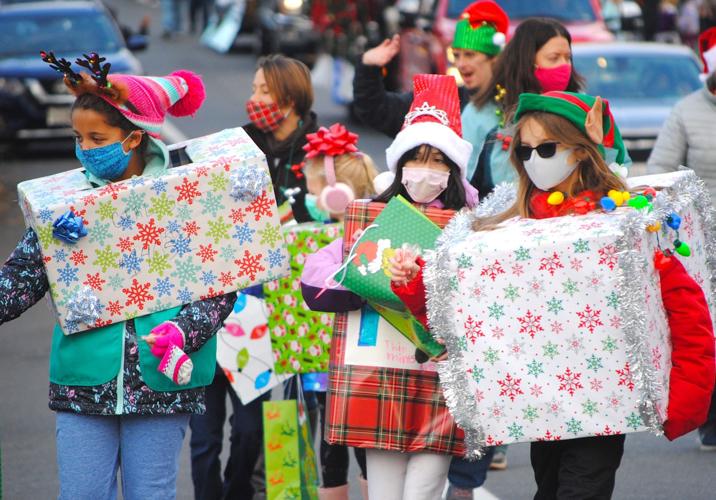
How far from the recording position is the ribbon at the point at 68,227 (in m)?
4.53

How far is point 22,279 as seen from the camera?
458cm

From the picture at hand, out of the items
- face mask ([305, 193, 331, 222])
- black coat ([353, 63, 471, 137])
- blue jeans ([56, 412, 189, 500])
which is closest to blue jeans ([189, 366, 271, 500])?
face mask ([305, 193, 331, 222])

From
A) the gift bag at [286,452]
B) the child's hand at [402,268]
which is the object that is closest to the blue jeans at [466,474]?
the gift bag at [286,452]

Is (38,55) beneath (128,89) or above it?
beneath

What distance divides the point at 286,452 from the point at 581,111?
2.10 m

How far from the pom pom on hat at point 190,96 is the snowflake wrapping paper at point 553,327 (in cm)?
125

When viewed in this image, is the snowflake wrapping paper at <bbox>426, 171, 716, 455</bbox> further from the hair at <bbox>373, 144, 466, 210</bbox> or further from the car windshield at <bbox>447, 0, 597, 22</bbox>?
the car windshield at <bbox>447, 0, 597, 22</bbox>

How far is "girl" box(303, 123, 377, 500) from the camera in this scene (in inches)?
231

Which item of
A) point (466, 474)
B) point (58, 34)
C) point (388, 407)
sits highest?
point (388, 407)

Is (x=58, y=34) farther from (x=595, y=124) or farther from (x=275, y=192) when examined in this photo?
(x=595, y=124)

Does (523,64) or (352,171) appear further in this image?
(523,64)

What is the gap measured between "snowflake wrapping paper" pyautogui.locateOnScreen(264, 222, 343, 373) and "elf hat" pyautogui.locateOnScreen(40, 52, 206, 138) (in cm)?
111

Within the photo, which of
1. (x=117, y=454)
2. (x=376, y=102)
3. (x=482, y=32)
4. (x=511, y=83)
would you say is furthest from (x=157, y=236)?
(x=482, y=32)

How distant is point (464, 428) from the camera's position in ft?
14.5
